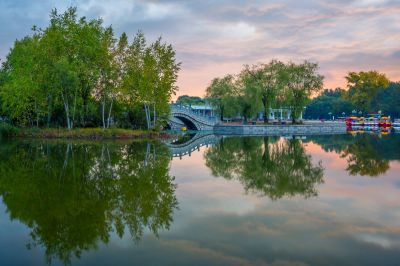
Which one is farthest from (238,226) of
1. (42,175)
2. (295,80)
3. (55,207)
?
(295,80)

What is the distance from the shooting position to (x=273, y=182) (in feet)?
47.9

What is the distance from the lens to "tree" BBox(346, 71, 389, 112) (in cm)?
10056

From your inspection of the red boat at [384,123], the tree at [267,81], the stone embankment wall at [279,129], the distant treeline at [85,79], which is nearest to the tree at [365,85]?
the red boat at [384,123]

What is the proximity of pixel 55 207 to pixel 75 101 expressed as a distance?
31.0 m

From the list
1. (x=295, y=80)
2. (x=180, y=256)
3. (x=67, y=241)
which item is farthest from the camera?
(x=295, y=80)

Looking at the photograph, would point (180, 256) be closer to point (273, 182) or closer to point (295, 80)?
point (273, 182)

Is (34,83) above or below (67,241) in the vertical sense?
above

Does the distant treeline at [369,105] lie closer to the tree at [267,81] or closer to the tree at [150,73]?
the tree at [267,81]

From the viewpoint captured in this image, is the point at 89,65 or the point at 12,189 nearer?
the point at 12,189

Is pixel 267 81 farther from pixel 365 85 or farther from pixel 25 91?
pixel 365 85

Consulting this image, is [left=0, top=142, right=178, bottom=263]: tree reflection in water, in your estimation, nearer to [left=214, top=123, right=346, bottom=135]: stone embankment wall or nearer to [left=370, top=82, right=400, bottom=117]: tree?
[left=214, top=123, right=346, bottom=135]: stone embankment wall

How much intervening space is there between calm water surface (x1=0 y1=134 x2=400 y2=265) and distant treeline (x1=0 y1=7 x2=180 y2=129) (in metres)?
23.4

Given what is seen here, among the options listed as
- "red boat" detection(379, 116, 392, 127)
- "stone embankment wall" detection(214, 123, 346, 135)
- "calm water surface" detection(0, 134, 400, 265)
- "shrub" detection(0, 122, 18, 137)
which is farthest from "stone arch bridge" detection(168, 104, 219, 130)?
"calm water surface" detection(0, 134, 400, 265)

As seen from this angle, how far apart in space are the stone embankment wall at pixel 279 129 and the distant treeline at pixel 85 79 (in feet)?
44.5
